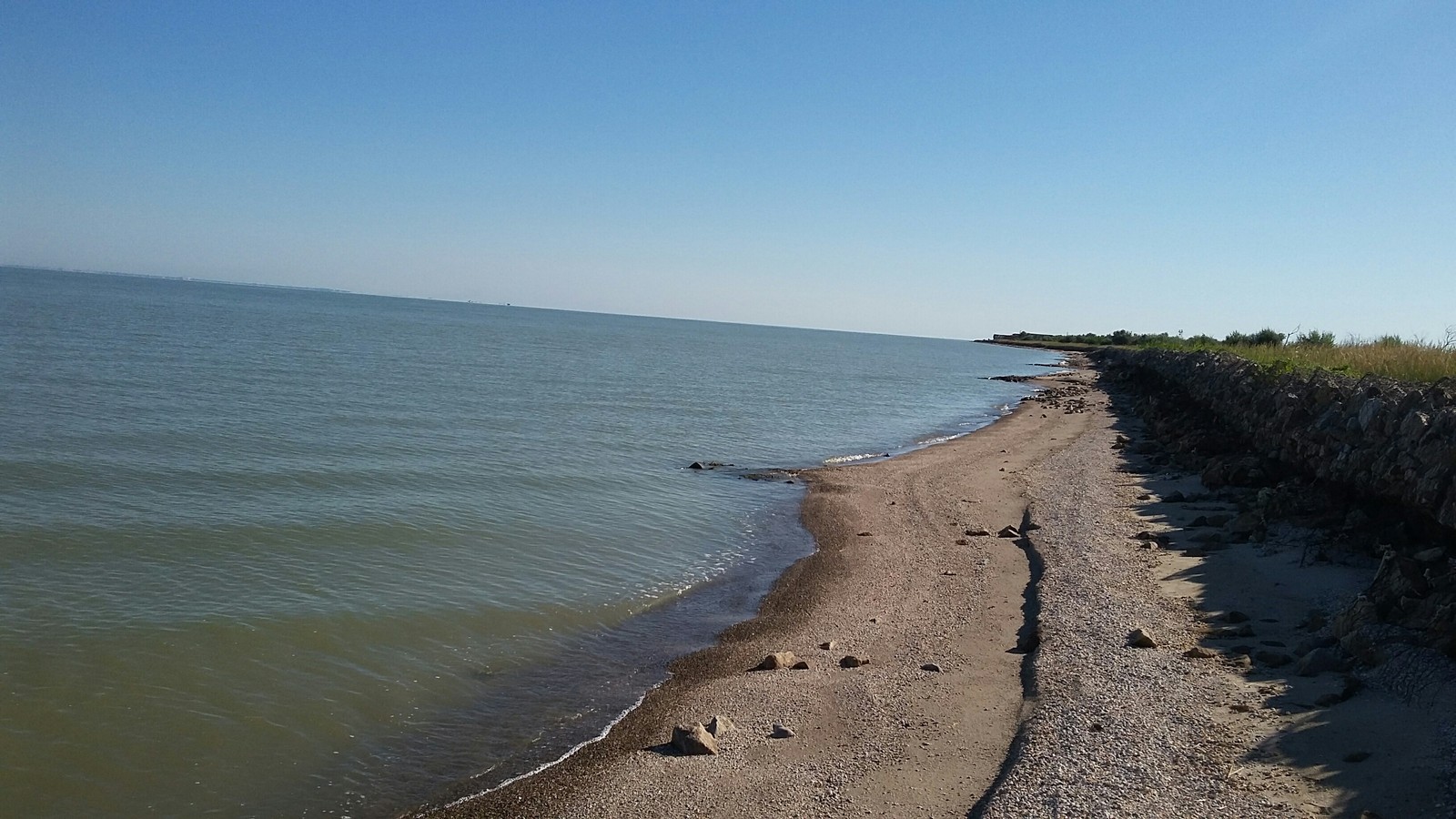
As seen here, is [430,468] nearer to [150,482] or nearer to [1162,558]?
[150,482]

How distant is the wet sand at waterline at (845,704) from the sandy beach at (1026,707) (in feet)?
0.10

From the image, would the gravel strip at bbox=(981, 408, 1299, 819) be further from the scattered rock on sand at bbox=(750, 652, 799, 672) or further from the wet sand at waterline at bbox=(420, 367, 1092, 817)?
the scattered rock on sand at bbox=(750, 652, 799, 672)

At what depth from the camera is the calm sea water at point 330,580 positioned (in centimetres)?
881

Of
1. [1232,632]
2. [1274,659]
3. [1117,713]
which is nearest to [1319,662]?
[1274,659]

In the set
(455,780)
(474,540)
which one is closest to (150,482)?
(474,540)

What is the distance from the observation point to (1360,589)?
10867 millimetres

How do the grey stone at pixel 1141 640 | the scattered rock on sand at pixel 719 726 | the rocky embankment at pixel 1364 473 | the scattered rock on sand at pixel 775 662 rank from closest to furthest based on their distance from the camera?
the scattered rock on sand at pixel 719 726 < the rocky embankment at pixel 1364 473 < the grey stone at pixel 1141 640 < the scattered rock on sand at pixel 775 662

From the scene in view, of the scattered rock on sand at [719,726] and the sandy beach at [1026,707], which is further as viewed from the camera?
the scattered rock on sand at [719,726]

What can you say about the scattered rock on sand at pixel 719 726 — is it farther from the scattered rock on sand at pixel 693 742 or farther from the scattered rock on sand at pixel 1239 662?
the scattered rock on sand at pixel 1239 662

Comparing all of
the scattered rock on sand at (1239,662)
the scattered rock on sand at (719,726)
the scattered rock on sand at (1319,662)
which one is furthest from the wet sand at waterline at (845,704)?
the scattered rock on sand at (1319,662)

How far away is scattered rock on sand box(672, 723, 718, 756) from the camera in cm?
862

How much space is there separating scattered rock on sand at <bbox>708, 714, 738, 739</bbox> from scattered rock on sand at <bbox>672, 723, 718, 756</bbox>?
0.13 meters

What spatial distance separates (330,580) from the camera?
13938 millimetres

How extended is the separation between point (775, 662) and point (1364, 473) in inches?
375
